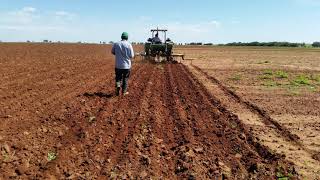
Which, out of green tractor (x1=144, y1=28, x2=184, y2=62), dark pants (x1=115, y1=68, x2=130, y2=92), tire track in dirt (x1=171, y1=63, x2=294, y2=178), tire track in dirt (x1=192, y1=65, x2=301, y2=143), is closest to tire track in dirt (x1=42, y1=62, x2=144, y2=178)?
dark pants (x1=115, y1=68, x2=130, y2=92)

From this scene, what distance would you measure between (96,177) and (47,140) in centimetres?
193

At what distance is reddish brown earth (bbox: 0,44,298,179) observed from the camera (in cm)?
677

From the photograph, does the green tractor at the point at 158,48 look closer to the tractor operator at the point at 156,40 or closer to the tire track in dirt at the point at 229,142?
the tractor operator at the point at 156,40

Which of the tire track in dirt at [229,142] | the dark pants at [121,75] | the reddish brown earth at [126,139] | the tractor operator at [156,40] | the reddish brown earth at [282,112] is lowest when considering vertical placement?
the reddish brown earth at [282,112]

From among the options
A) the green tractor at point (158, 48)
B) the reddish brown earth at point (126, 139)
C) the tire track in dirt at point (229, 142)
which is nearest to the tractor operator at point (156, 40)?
the green tractor at point (158, 48)

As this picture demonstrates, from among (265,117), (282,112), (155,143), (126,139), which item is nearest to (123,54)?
(265,117)

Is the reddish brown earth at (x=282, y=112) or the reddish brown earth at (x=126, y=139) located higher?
the reddish brown earth at (x=126, y=139)

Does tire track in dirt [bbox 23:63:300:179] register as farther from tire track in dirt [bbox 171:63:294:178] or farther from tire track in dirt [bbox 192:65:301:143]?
tire track in dirt [bbox 192:65:301:143]

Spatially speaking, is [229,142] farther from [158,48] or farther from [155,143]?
[158,48]

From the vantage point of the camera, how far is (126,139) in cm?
836

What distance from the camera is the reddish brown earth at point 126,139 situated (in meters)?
6.77

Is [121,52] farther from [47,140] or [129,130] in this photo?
[47,140]

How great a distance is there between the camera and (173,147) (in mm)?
8039

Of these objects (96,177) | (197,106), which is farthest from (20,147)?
(197,106)
